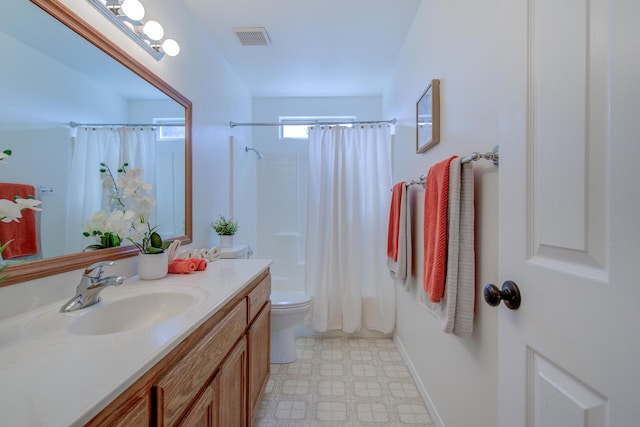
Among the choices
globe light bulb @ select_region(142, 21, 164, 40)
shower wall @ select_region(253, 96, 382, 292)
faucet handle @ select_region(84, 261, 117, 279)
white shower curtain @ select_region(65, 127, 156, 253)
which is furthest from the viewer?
shower wall @ select_region(253, 96, 382, 292)

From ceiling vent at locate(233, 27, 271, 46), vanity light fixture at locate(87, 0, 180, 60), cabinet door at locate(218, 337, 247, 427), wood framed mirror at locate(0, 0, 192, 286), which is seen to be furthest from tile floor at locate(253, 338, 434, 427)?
ceiling vent at locate(233, 27, 271, 46)

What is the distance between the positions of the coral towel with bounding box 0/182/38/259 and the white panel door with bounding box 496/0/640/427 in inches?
53.8

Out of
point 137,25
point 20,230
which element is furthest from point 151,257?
point 137,25

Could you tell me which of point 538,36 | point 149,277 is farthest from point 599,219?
point 149,277

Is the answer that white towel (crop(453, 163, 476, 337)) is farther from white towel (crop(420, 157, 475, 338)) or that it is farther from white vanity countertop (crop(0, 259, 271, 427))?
white vanity countertop (crop(0, 259, 271, 427))

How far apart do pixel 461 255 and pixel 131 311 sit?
1.25 metres

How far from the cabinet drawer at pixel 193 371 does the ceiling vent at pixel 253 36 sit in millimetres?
1900

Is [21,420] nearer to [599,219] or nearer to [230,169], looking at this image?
[599,219]

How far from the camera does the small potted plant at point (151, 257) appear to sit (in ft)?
3.83

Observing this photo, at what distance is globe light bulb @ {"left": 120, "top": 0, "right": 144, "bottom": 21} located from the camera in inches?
44.1

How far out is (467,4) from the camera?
3.62ft

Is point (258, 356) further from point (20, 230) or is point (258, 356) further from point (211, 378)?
point (20, 230)

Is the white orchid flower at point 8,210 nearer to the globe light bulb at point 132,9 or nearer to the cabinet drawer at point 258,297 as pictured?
the cabinet drawer at point 258,297

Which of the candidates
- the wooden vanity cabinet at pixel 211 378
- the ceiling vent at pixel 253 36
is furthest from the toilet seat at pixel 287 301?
the ceiling vent at pixel 253 36
